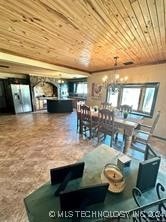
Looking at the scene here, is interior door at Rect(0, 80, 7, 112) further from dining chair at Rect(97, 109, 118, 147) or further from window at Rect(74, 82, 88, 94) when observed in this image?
dining chair at Rect(97, 109, 118, 147)

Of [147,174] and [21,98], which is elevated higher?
[147,174]

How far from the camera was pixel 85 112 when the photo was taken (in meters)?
3.66

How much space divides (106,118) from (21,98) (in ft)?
19.6

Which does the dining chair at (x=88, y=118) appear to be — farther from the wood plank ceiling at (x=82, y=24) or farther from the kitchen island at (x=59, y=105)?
the kitchen island at (x=59, y=105)

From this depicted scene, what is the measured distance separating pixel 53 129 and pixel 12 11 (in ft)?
12.5

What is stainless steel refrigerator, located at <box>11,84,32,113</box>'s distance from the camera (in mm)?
6761

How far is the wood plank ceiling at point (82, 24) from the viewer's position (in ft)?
4.39

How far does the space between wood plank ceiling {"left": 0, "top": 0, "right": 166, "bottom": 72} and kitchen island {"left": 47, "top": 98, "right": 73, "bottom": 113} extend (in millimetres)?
4922

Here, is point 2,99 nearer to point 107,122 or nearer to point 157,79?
point 107,122

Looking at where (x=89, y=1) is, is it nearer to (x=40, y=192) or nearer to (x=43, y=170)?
(x=40, y=192)

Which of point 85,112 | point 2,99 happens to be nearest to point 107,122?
point 85,112

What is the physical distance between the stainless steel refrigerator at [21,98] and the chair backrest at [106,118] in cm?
573

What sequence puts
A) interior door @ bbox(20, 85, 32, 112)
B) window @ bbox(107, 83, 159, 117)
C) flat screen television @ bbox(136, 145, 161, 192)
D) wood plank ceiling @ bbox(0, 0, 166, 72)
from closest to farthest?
flat screen television @ bbox(136, 145, 161, 192) → wood plank ceiling @ bbox(0, 0, 166, 72) → window @ bbox(107, 83, 159, 117) → interior door @ bbox(20, 85, 32, 112)

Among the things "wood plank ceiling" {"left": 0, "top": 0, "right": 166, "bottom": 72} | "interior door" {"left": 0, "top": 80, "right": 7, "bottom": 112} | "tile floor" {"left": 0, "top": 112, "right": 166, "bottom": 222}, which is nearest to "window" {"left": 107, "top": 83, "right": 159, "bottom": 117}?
"tile floor" {"left": 0, "top": 112, "right": 166, "bottom": 222}
